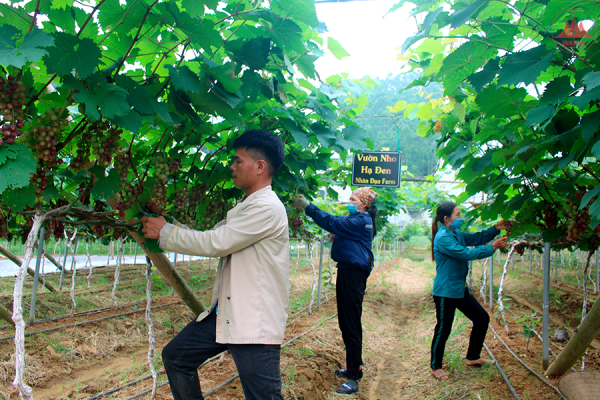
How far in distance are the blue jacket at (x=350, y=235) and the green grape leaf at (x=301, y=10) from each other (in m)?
2.19

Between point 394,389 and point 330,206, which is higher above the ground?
point 330,206

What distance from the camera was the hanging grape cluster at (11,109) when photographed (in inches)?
41.0

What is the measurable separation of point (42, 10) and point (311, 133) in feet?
4.67

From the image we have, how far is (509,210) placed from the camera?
8.23 feet

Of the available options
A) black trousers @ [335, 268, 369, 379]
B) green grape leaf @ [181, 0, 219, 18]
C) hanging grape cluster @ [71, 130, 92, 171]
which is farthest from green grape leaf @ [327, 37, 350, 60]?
black trousers @ [335, 268, 369, 379]

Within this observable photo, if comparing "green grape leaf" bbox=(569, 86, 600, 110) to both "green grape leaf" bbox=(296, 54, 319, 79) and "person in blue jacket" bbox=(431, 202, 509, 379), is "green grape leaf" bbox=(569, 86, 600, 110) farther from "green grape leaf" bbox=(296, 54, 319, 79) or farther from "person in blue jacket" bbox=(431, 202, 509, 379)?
"person in blue jacket" bbox=(431, 202, 509, 379)

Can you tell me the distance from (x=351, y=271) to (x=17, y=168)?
9.45 feet

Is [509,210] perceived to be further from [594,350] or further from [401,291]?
[401,291]

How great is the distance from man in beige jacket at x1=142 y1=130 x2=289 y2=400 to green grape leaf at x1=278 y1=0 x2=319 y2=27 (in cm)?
61

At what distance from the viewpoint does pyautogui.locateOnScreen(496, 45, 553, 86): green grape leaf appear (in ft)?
4.46

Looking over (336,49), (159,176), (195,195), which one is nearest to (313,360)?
(195,195)

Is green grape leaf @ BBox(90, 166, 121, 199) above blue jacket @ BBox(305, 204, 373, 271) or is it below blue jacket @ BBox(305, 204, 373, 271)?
above

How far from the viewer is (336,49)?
2150 mm

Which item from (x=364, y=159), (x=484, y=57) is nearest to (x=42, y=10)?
(x=484, y=57)
